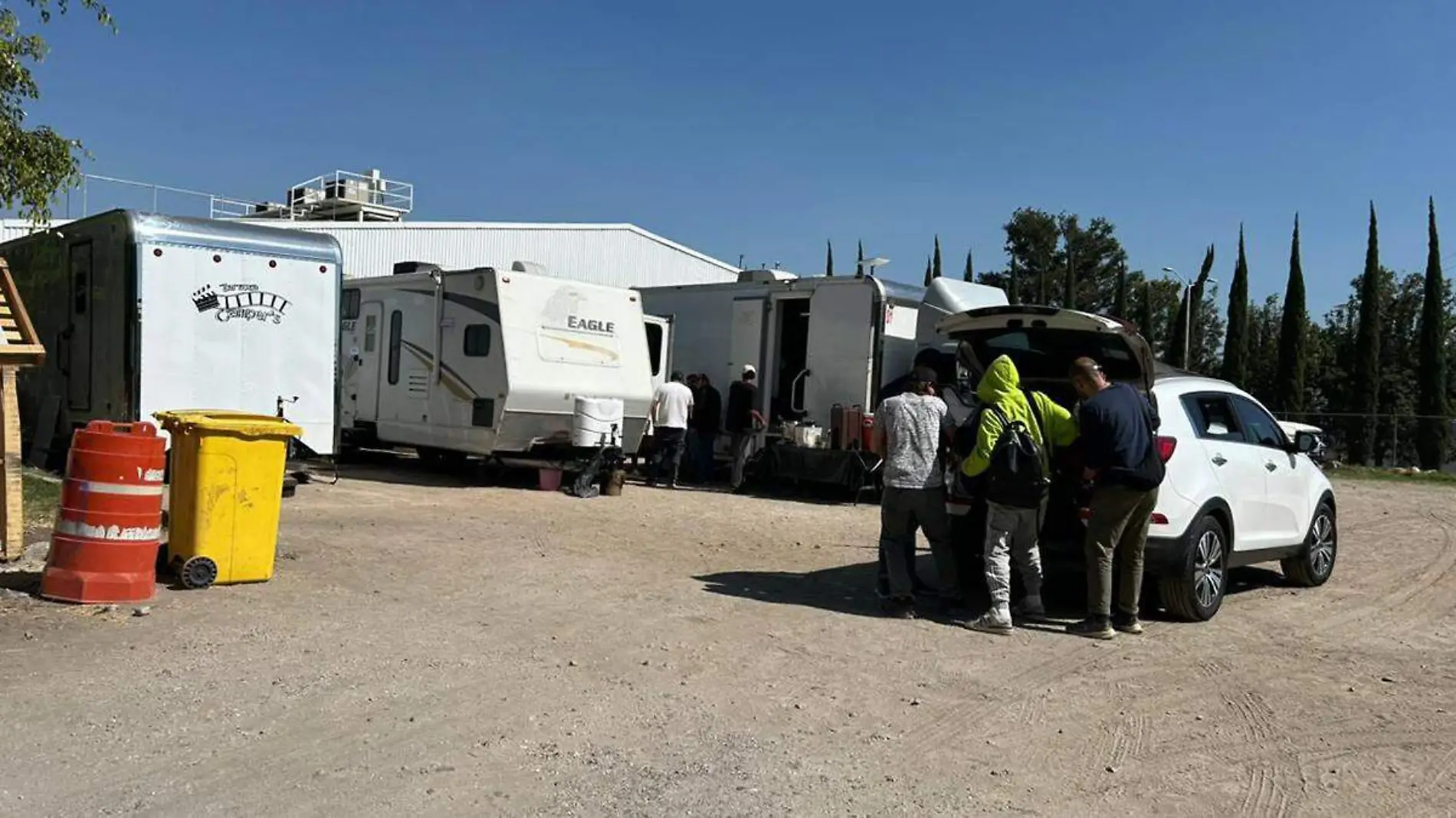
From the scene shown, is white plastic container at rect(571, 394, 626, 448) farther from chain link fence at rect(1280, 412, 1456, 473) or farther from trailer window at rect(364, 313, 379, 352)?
chain link fence at rect(1280, 412, 1456, 473)

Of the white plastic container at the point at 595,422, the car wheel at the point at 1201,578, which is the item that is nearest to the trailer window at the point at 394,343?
the white plastic container at the point at 595,422

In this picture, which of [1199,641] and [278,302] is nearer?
[1199,641]

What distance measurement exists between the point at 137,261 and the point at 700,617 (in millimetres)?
7196

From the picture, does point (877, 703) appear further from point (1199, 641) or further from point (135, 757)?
point (135, 757)

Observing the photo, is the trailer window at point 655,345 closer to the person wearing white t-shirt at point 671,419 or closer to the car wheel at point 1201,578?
the person wearing white t-shirt at point 671,419

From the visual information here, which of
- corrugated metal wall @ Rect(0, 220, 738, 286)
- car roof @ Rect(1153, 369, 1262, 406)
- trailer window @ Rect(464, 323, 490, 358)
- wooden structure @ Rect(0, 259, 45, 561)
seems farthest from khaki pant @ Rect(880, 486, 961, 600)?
corrugated metal wall @ Rect(0, 220, 738, 286)

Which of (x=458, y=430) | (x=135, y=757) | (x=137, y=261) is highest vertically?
(x=137, y=261)

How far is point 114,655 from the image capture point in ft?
18.2

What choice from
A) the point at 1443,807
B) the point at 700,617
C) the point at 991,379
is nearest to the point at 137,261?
the point at 700,617

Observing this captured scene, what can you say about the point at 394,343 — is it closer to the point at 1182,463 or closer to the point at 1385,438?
the point at 1182,463

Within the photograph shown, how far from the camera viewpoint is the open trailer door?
46.2ft

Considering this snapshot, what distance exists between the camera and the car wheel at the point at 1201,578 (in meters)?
7.23

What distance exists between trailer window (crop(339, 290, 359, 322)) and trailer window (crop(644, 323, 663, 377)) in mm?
4136

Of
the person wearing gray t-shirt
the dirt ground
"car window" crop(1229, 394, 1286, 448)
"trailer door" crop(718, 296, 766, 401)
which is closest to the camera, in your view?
the dirt ground
